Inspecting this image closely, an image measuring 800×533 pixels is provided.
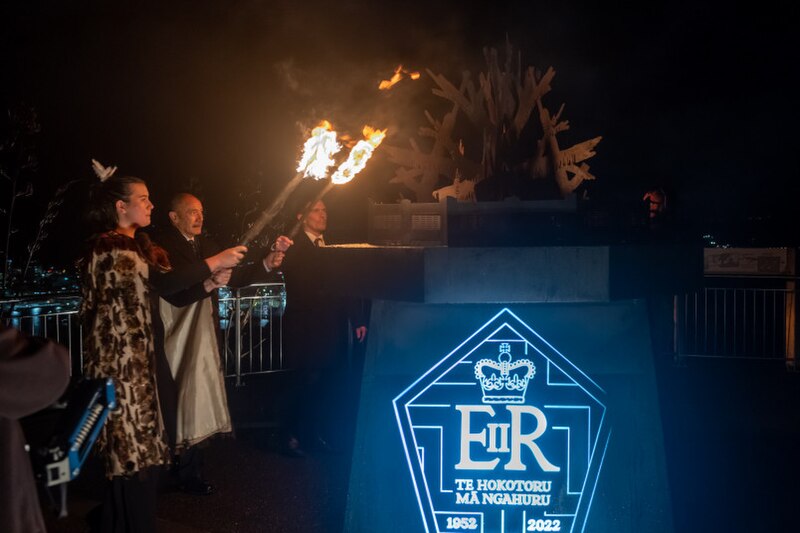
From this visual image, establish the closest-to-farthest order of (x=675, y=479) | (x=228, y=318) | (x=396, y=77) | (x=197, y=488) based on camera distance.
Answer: (x=396, y=77)
(x=197, y=488)
(x=675, y=479)
(x=228, y=318)

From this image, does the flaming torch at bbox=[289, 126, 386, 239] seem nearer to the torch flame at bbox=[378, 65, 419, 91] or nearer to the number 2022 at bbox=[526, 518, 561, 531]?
the torch flame at bbox=[378, 65, 419, 91]

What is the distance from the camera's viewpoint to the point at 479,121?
650 centimetres

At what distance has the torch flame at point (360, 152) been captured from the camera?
484cm

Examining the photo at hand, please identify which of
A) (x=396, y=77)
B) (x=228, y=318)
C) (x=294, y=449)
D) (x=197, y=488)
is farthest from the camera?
(x=228, y=318)

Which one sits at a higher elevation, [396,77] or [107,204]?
[396,77]

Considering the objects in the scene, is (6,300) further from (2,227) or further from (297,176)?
(2,227)

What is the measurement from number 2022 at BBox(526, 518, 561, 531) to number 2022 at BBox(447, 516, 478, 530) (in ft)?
0.87

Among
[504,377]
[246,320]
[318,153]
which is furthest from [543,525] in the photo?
[246,320]

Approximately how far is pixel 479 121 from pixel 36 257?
13.0 metres

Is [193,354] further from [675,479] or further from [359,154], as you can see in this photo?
[675,479]

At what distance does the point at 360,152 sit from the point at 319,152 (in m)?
0.33

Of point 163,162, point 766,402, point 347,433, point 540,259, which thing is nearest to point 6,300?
point 347,433

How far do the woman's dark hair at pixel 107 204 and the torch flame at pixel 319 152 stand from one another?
0.94 metres

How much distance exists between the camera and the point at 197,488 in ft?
19.0
